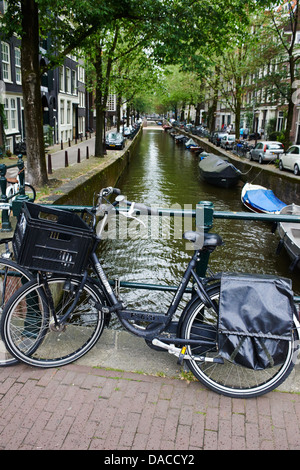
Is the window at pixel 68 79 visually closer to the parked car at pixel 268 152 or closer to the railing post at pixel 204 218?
the parked car at pixel 268 152

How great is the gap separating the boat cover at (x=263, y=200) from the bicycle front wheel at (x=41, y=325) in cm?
1138

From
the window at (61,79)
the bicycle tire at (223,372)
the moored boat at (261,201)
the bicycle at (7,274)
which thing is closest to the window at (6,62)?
the window at (61,79)

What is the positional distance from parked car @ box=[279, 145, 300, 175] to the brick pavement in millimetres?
16190

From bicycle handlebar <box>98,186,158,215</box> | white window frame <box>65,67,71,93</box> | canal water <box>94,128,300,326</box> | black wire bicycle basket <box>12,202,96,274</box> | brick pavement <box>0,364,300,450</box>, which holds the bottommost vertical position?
canal water <box>94,128,300,326</box>

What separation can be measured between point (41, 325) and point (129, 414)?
0.91 meters

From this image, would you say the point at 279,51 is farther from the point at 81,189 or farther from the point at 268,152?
the point at 81,189

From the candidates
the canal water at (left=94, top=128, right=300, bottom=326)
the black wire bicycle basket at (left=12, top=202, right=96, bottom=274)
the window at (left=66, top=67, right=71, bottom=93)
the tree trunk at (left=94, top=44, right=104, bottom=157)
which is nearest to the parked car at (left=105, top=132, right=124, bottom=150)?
the tree trunk at (left=94, top=44, right=104, bottom=157)

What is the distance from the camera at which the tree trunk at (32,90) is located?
367 inches

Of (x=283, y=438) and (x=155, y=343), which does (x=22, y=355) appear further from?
(x=283, y=438)

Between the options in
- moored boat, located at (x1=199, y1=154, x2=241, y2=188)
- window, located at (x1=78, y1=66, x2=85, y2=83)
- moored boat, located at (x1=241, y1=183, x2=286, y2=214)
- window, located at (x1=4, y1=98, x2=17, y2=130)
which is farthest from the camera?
window, located at (x1=78, y1=66, x2=85, y2=83)

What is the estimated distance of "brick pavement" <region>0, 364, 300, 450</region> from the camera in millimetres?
2316

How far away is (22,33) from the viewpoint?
29.5ft

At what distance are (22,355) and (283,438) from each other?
182 cm

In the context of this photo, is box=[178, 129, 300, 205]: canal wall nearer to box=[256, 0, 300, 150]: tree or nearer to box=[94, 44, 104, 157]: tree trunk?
box=[256, 0, 300, 150]: tree
